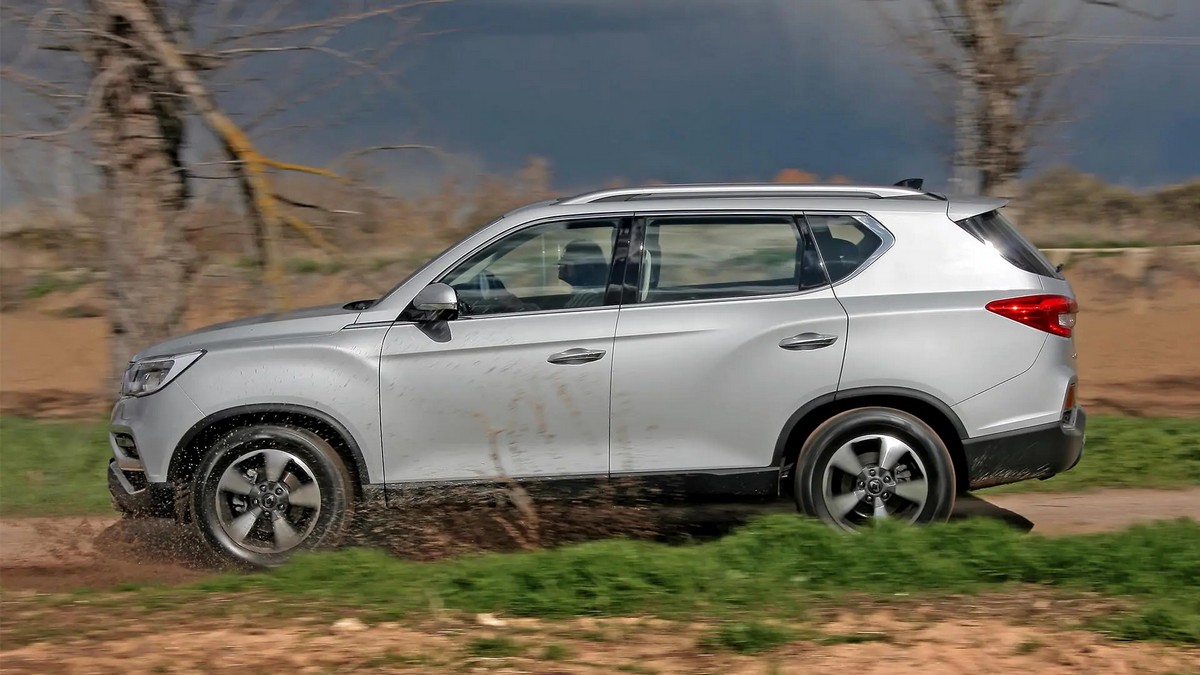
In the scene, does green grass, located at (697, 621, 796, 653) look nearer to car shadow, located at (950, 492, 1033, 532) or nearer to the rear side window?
the rear side window

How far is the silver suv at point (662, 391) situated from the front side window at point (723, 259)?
0.05ft

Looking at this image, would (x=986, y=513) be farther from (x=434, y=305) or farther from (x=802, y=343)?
(x=434, y=305)

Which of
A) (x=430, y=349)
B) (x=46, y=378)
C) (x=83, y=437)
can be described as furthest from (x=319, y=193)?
(x=46, y=378)

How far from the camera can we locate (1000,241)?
20.6 ft

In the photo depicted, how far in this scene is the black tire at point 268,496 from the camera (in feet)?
20.1

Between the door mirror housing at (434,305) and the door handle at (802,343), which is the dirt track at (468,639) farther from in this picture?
the door mirror housing at (434,305)

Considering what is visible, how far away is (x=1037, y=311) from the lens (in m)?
6.06

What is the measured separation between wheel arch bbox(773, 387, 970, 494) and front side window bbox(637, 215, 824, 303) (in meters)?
0.58

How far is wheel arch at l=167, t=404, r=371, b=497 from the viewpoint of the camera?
6.14 m

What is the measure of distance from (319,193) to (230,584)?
4.31 m

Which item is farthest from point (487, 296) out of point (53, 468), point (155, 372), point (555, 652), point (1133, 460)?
point (1133, 460)

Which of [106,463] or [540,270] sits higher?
[540,270]

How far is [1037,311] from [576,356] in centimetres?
221

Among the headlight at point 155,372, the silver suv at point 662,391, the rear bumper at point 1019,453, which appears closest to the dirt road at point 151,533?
the silver suv at point 662,391
